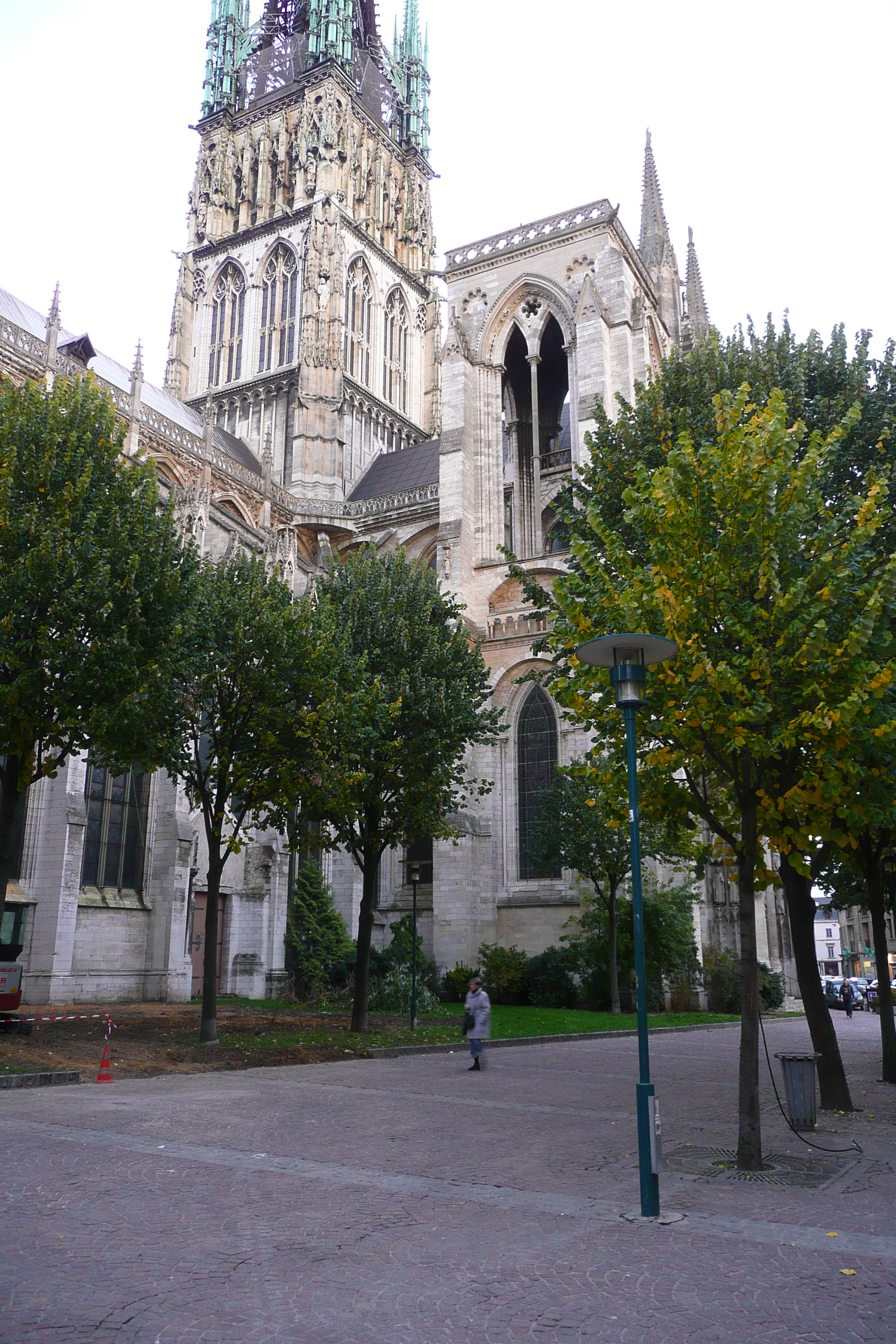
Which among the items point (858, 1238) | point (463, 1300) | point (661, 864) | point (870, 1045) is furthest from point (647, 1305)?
point (661, 864)

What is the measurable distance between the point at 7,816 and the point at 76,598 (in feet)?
11.9

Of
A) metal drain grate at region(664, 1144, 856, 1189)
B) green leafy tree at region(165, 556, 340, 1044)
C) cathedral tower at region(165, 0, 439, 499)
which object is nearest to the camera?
metal drain grate at region(664, 1144, 856, 1189)

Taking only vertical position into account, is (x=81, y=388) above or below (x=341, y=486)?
below

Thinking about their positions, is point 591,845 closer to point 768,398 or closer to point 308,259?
point 768,398

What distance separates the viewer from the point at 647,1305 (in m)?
4.88

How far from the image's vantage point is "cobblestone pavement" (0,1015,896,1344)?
4.65 meters

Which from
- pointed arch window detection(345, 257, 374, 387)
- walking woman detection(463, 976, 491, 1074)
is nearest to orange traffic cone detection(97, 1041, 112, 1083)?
walking woman detection(463, 976, 491, 1074)

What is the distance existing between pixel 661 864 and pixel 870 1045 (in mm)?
8416

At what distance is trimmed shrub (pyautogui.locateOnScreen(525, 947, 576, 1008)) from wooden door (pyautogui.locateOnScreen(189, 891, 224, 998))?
9.41 meters

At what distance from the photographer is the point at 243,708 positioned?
17812 mm

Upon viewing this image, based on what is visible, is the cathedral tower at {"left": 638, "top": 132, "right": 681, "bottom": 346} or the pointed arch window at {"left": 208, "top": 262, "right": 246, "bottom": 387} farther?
the pointed arch window at {"left": 208, "top": 262, "right": 246, "bottom": 387}

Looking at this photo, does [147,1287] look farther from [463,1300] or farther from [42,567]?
[42,567]

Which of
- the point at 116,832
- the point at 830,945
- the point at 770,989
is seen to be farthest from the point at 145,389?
the point at 830,945

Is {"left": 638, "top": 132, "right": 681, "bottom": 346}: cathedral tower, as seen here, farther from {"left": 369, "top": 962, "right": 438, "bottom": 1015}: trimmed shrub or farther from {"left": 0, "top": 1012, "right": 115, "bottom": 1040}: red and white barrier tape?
{"left": 0, "top": 1012, "right": 115, "bottom": 1040}: red and white barrier tape
